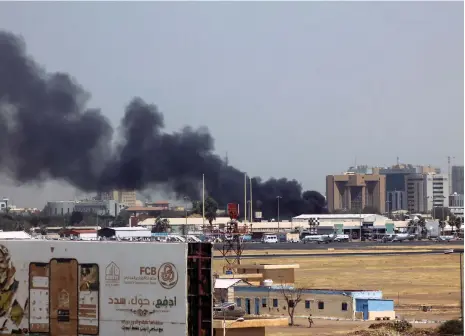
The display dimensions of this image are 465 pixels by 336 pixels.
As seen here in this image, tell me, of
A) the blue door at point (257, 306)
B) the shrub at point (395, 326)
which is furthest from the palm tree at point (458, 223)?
the shrub at point (395, 326)

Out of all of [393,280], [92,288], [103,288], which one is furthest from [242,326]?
[393,280]

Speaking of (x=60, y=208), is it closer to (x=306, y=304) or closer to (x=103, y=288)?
(x=306, y=304)

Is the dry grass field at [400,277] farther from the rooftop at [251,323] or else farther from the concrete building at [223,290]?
the rooftop at [251,323]

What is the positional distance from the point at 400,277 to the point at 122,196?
108802 mm

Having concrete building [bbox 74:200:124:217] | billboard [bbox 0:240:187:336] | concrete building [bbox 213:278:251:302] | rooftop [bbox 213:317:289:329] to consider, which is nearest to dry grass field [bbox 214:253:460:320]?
concrete building [bbox 213:278:251:302]

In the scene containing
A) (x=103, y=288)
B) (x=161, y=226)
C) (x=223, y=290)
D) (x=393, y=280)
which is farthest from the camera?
→ (x=161, y=226)

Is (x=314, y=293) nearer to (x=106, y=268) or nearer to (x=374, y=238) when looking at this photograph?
(x=106, y=268)

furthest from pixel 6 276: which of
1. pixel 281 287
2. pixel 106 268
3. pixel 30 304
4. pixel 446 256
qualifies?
pixel 446 256

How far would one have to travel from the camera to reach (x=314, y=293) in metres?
41.2

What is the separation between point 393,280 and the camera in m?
59.3

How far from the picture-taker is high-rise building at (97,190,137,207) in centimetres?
15002

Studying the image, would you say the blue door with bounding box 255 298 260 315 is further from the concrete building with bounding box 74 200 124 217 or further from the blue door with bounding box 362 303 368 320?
the concrete building with bounding box 74 200 124 217

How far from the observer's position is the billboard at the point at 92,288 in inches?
891

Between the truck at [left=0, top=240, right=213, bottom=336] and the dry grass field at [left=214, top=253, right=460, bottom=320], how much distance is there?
18.3 meters
